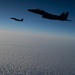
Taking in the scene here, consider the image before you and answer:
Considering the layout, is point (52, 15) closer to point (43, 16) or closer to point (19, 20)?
point (43, 16)

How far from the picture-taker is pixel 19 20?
53.3 ft

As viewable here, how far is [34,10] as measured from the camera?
12.6 meters

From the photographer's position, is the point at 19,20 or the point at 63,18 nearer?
the point at 63,18

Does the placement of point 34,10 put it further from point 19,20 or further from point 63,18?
point 19,20

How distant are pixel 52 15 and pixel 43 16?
740 millimetres

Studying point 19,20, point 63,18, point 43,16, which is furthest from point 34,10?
point 19,20

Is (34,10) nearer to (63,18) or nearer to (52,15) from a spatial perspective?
(52,15)

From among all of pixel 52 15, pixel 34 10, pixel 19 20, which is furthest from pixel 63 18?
pixel 19 20

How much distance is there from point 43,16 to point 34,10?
97 centimetres

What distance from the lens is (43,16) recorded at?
1222 centimetres

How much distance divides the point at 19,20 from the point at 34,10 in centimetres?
394

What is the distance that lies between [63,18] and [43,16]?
1667 mm

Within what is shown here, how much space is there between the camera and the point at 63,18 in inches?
499

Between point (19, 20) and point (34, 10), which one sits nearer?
point (34, 10)
